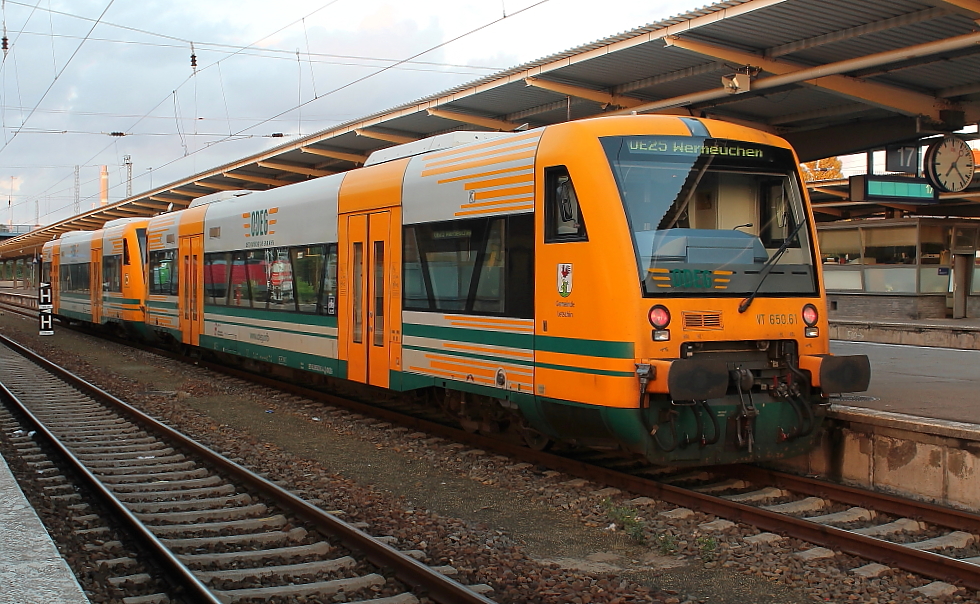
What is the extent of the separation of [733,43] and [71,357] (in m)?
15.1

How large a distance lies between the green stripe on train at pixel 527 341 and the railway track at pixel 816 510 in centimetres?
110

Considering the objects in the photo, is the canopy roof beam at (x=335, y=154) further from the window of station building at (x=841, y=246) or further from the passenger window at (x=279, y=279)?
the window of station building at (x=841, y=246)

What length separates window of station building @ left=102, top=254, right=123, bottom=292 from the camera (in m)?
21.7

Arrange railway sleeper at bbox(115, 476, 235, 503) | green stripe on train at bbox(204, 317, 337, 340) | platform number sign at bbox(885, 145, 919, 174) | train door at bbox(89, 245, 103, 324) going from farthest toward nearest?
train door at bbox(89, 245, 103, 324)
platform number sign at bbox(885, 145, 919, 174)
green stripe on train at bbox(204, 317, 337, 340)
railway sleeper at bbox(115, 476, 235, 503)

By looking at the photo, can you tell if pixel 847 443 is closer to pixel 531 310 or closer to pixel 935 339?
pixel 531 310

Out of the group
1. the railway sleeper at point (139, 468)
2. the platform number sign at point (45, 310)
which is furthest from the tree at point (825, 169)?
the railway sleeper at point (139, 468)

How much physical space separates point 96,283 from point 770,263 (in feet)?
68.3

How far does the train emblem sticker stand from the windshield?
616 mm

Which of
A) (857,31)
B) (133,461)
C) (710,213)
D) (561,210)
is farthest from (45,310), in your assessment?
(710,213)

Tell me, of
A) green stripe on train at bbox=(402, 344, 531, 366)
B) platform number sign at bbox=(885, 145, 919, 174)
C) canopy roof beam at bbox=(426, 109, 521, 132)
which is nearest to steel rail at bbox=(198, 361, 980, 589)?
green stripe on train at bbox=(402, 344, 531, 366)

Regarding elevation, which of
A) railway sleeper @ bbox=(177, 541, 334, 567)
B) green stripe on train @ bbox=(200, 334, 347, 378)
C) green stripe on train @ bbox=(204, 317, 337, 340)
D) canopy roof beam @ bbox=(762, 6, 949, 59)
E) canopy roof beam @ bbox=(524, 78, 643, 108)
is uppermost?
canopy roof beam @ bbox=(762, 6, 949, 59)

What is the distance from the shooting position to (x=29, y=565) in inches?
202

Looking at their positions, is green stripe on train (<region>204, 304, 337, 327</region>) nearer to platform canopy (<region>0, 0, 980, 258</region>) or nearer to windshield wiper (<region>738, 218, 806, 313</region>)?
platform canopy (<region>0, 0, 980, 258</region>)

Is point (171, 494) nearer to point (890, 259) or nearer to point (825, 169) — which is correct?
point (890, 259)
